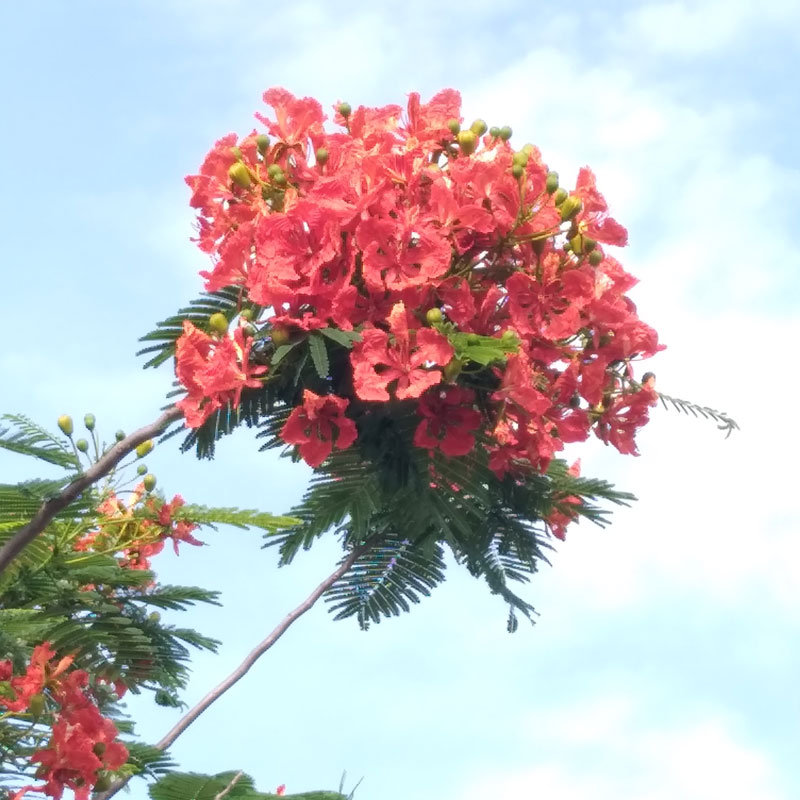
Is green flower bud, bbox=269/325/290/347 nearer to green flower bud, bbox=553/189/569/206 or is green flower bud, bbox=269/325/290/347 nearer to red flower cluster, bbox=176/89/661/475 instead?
red flower cluster, bbox=176/89/661/475

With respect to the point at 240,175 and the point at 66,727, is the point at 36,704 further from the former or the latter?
the point at 240,175

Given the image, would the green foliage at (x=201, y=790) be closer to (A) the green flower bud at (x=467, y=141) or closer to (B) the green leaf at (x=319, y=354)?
(B) the green leaf at (x=319, y=354)

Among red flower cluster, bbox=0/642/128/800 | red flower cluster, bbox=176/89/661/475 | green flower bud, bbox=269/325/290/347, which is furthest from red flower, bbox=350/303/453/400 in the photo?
red flower cluster, bbox=0/642/128/800

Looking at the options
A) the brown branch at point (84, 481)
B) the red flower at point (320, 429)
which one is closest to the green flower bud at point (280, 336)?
the red flower at point (320, 429)

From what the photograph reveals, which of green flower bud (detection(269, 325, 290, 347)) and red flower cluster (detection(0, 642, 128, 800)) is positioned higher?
green flower bud (detection(269, 325, 290, 347))

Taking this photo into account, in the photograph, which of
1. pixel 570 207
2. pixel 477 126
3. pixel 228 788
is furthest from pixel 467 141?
pixel 228 788

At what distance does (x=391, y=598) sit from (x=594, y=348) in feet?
4.25

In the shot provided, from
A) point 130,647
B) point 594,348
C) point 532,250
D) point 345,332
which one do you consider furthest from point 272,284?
point 130,647

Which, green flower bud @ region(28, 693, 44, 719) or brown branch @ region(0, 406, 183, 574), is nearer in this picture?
brown branch @ region(0, 406, 183, 574)

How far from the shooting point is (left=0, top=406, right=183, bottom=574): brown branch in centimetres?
243

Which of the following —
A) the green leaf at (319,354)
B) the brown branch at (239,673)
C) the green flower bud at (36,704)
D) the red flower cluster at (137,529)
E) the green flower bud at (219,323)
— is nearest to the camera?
the green leaf at (319,354)

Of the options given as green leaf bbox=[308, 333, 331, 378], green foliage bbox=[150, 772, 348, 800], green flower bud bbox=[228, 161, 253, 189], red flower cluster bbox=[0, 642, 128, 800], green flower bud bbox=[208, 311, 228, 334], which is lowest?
green foliage bbox=[150, 772, 348, 800]

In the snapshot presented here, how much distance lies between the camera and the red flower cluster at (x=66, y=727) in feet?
10.5

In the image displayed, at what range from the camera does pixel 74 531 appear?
3.86m
